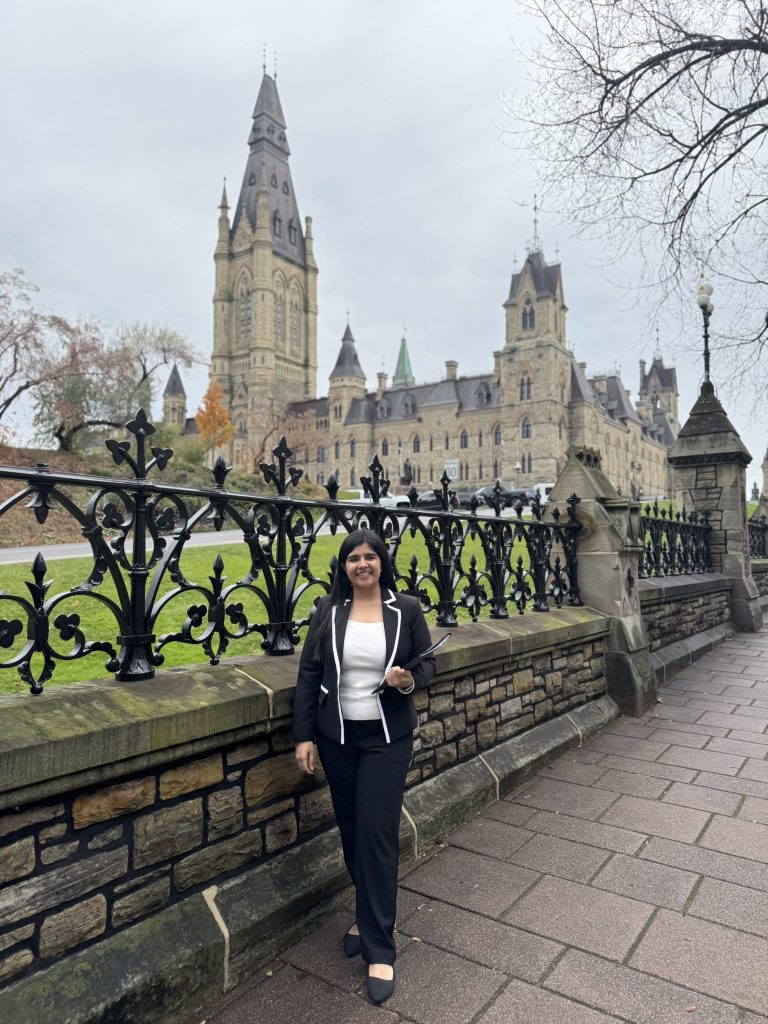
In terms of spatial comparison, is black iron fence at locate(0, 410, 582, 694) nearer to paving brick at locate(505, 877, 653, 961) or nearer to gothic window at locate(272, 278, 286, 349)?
paving brick at locate(505, 877, 653, 961)

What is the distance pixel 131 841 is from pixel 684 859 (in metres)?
3.00

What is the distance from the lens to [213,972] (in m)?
2.60

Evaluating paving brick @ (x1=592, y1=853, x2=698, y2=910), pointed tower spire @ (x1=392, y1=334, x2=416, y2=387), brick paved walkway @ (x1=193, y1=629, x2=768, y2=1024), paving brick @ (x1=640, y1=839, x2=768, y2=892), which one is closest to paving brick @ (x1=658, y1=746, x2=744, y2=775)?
brick paved walkway @ (x1=193, y1=629, x2=768, y2=1024)

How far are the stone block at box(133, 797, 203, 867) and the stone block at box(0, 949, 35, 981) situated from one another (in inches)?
16.6

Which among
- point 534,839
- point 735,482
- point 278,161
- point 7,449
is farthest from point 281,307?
point 534,839

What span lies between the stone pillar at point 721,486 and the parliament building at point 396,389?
60.9 metres

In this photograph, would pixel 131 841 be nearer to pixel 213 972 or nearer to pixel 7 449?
pixel 213 972

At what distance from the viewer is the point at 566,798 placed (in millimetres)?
4574

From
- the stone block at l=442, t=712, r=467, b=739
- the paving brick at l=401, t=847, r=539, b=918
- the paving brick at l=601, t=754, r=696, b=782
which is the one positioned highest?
the stone block at l=442, t=712, r=467, b=739

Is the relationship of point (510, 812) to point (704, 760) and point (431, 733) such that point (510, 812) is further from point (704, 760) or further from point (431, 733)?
point (704, 760)

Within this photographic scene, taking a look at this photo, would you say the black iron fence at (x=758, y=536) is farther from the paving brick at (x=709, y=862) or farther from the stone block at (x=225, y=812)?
the stone block at (x=225, y=812)


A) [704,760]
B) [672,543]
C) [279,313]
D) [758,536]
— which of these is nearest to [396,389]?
[279,313]

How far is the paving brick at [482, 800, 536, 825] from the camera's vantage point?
13.9 ft

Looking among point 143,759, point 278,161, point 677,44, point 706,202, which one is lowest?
point 143,759
